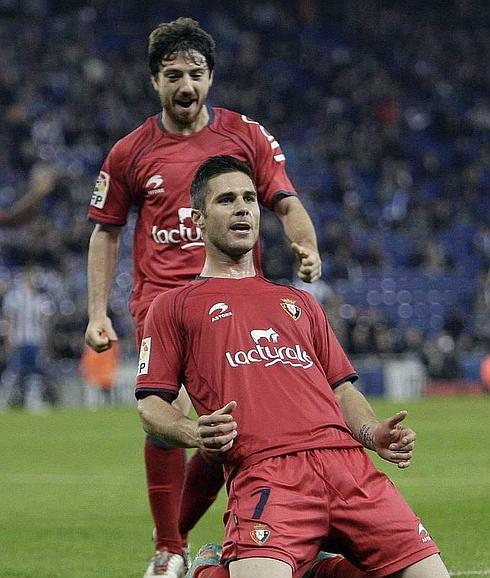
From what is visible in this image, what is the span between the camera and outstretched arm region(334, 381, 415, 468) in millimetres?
4457

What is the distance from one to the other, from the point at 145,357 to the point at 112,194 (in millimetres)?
1931

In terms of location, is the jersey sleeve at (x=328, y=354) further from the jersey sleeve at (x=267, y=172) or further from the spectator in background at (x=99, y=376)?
the spectator in background at (x=99, y=376)

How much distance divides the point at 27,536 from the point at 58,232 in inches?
628

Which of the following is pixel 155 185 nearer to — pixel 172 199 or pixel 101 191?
pixel 172 199

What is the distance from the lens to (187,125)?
6.39 m

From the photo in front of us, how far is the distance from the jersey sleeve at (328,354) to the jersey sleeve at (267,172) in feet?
5.10

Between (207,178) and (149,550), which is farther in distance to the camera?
(149,550)

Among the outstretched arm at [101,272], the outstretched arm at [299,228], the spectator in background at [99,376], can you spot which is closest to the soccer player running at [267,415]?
the outstretched arm at [299,228]

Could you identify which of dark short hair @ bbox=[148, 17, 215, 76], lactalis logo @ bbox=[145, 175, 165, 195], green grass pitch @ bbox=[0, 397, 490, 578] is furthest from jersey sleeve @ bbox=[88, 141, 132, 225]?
green grass pitch @ bbox=[0, 397, 490, 578]

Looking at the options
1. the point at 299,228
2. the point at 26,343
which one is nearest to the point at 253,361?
the point at 299,228

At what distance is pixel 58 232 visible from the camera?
23328mm

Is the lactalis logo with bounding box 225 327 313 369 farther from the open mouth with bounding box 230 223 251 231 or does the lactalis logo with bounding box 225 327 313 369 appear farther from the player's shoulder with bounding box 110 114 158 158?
the player's shoulder with bounding box 110 114 158 158

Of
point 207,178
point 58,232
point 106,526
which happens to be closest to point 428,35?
point 58,232

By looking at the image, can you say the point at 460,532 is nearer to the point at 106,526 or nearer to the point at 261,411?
the point at 106,526
